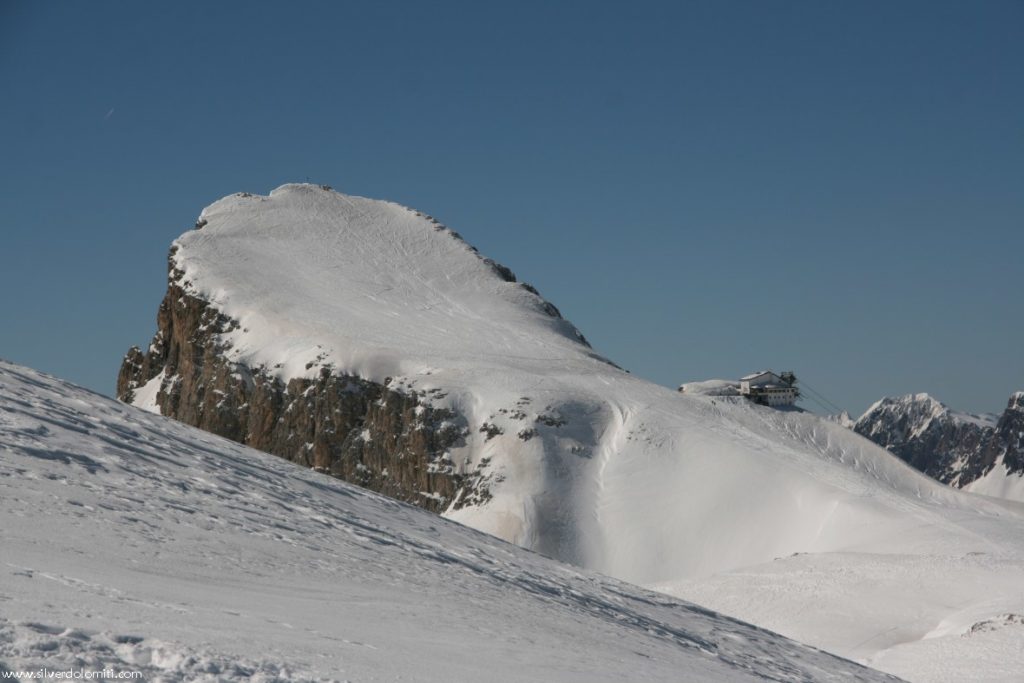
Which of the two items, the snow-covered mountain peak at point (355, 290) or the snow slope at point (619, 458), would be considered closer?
the snow slope at point (619, 458)

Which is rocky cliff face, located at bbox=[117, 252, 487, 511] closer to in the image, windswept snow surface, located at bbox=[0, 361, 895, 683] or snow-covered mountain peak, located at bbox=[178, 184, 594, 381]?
snow-covered mountain peak, located at bbox=[178, 184, 594, 381]

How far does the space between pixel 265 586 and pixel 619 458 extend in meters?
77.2

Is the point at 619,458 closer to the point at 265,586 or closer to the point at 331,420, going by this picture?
the point at 331,420

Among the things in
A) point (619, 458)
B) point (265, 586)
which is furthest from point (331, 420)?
point (265, 586)

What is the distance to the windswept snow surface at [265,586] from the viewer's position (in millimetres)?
10742

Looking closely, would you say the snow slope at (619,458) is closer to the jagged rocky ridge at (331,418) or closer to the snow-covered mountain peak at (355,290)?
the snow-covered mountain peak at (355,290)

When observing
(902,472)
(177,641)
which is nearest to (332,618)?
(177,641)

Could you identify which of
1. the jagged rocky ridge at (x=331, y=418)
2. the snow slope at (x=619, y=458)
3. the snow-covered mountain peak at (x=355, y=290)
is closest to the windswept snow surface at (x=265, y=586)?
the snow slope at (x=619, y=458)

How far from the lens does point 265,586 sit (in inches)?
575

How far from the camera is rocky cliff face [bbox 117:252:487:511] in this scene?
9425cm

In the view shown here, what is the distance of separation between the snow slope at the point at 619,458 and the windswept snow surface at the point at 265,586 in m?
22.3

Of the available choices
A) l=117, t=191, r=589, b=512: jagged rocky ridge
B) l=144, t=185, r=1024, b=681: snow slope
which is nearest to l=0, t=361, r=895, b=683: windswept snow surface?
l=144, t=185, r=1024, b=681: snow slope

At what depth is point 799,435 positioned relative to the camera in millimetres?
97750

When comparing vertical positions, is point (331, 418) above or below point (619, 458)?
below
